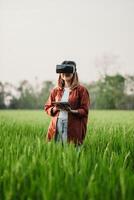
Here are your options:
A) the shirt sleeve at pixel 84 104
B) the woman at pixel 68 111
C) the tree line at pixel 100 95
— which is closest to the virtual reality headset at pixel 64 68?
the woman at pixel 68 111

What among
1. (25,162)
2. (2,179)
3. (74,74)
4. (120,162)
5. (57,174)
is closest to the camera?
(57,174)

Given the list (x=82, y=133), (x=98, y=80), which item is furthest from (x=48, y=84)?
(x=82, y=133)

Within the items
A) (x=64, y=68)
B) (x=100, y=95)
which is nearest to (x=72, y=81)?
(x=64, y=68)

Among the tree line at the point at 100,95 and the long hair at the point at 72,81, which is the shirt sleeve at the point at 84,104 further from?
the tree line at the point at 100,95

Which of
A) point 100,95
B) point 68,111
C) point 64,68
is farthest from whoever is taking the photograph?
point 100,95

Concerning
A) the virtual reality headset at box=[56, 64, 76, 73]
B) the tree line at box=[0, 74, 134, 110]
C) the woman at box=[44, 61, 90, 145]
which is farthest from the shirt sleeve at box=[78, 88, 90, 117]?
the tree line at box=[0, 74, 134, 110]

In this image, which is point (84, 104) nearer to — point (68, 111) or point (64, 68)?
point (68, 111)

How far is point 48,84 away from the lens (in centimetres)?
5772

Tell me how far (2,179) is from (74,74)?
197cm

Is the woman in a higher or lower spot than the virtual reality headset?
lower

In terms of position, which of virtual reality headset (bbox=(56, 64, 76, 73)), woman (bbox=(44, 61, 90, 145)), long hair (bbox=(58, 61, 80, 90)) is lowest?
woman (bbox=(44, 61, 90, 145))

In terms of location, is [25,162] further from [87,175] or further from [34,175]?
[87,175]

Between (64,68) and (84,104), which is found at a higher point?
(64,68)

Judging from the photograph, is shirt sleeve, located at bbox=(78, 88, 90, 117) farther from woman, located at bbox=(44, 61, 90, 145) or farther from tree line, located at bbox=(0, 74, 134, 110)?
tree line, located at bbox=(0, 74, 134, 110)
